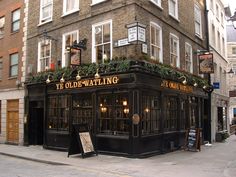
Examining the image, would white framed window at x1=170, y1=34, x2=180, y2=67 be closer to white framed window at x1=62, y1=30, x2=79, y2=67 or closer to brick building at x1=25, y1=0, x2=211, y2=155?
brick building at x1=25, y1=0, x2=211, y2=155

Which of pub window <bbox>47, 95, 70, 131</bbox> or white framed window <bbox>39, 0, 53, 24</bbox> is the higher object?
white framed window <bbox>39, 0, 53, 24</bbox>

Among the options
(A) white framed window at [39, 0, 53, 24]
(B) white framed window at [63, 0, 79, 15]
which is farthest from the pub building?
(A) white framed window at [39, 0, 53, 24]

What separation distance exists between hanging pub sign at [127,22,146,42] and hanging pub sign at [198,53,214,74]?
6.63m

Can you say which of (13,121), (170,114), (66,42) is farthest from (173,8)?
(13,121)

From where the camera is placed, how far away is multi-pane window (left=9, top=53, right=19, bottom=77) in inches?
771

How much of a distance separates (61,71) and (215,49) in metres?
13.0

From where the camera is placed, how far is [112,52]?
13.9m

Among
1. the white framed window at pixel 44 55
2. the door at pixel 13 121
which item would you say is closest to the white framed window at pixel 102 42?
the white framed window at pixel 44 55

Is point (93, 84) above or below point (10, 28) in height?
below

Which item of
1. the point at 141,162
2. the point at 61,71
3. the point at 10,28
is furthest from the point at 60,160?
the point at 10,28

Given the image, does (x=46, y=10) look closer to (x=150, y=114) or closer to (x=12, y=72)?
(x=12, y=72)

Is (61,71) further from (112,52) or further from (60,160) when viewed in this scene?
(60,160)

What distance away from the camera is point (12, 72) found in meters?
19.8

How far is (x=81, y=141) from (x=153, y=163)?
303 centimetres
